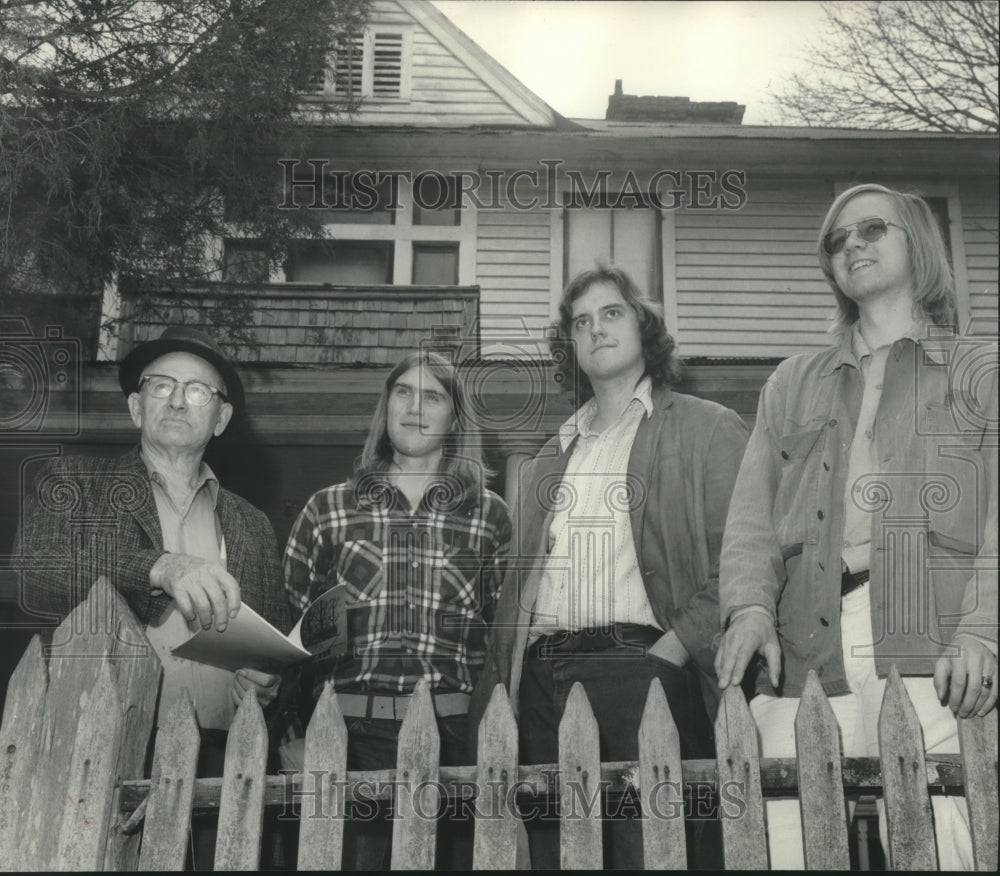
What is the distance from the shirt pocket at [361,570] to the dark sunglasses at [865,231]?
5.45ft

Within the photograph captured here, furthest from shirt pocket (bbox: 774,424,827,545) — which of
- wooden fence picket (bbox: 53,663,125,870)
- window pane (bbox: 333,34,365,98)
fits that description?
window pane (bbox: 333,34,365,98)

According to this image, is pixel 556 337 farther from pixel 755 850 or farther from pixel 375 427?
pixel 755 850

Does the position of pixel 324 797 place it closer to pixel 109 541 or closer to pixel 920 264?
pixel 109 541

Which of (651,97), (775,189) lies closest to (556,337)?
(775,189)

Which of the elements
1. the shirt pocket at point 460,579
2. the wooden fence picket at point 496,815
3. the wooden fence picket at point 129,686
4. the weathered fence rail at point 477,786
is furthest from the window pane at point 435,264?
the wooden fence picket at point 496,815

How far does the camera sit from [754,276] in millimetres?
8242

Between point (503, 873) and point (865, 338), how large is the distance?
1813 millimetres

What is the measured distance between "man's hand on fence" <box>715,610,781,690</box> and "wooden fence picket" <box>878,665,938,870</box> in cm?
33

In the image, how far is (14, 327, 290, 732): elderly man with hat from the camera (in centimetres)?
305

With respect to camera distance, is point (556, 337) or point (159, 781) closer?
point (159, 781)

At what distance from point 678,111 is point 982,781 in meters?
7.94

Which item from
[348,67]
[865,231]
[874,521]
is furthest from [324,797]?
[348,67]

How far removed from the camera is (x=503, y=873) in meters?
2.39

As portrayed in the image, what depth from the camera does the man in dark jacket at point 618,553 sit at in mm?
3002
